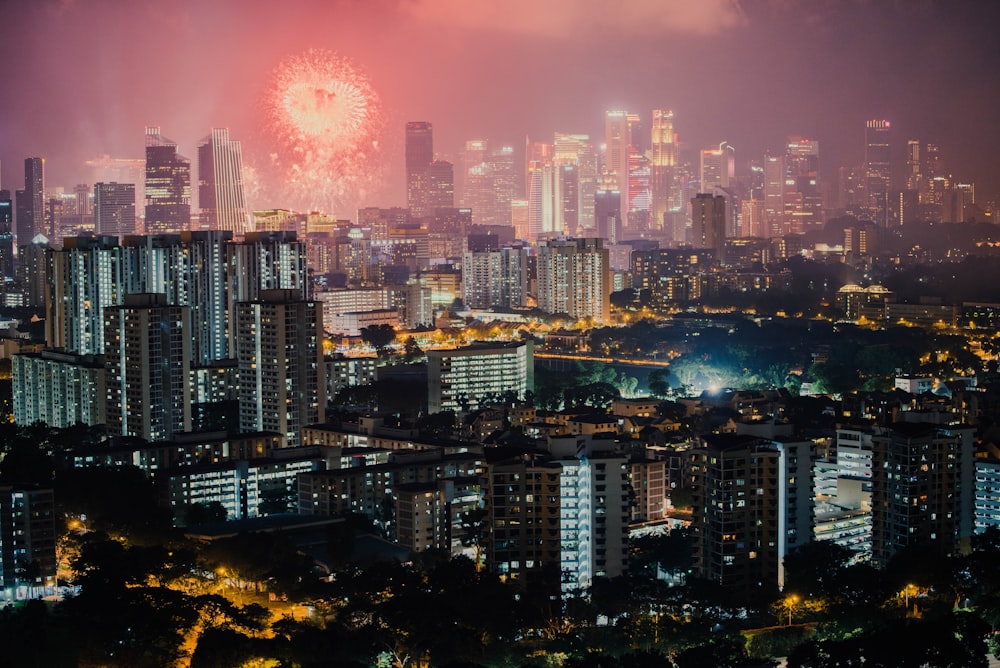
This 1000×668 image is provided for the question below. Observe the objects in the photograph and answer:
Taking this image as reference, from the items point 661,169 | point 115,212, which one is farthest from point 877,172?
point 115,212

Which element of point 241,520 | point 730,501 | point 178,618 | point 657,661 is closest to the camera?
point 657,661

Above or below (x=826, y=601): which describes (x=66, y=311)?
above

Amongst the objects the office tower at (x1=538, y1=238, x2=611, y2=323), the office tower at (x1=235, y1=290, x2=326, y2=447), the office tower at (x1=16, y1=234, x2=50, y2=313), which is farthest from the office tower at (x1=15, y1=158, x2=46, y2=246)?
the office tower at (x1=235, y1=290, x2=326, y2=447)

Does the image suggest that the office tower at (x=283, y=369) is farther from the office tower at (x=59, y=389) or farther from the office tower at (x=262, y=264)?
the office tower at (x=262, y=264)

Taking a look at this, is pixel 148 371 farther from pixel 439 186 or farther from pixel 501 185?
pixel 501 185

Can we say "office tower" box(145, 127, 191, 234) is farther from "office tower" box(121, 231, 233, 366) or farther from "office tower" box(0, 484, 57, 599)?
"office tower" box(0, 484, 57, 599)

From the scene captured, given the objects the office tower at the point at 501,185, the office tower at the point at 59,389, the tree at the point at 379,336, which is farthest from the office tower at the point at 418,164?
the office tower at the point at 59,389

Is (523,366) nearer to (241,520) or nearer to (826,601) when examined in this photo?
(241,520)

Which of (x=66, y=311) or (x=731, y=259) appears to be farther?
(x=731, y=259)

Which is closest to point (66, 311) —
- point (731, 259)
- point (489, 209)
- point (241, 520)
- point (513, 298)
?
point (241, 520)
